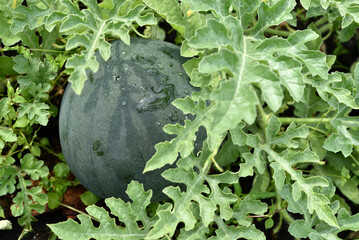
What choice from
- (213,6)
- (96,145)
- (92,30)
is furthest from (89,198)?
(213,6)

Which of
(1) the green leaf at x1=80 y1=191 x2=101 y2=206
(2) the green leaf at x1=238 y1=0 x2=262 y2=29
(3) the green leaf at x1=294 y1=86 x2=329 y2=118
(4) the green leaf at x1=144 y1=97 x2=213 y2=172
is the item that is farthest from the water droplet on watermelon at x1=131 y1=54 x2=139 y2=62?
(3) the green leaf at x1=294 y1=86 x2=329 y2=118

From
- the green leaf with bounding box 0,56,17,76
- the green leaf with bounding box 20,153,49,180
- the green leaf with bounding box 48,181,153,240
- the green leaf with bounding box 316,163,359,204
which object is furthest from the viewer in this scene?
the green leaf with bounding box 316,163,359,204

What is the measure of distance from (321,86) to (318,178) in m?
0.45

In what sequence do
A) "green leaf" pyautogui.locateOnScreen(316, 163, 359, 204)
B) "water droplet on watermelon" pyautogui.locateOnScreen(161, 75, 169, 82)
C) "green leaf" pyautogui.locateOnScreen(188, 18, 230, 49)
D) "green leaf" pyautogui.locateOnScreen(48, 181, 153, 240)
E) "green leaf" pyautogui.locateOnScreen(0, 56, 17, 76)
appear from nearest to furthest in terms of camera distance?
1. "green leaf" pyautogui.locateOnScreen(188, 18, 230, 49)
2. "green leaf" pyautogui.locateOnScreen(48, 181, 153, 240)
3. "water droplet on watermelon" pyautogui.locateOnScreen(161, 75, 169, 82)
4. "green leaf" pyautogui.locateOnScreen(0, 56, 17, 76)
5. "green leaf" pyautogui.locateOnScreen(316, 163, 359, 204)

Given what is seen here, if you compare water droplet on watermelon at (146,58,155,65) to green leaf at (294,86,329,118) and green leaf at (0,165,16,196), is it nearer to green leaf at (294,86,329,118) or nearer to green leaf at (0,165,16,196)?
green leaf at (0,165,16,196)

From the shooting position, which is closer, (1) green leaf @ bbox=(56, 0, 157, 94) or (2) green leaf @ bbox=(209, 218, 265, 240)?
(1) green leaf @ bbox=(56, 0, 157, 94)

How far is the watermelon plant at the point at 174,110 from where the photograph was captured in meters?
1.59

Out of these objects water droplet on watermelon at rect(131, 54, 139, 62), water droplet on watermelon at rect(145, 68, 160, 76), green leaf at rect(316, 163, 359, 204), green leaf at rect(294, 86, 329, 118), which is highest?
water droplet on watermelon at rect(131, 54, 139, 62)

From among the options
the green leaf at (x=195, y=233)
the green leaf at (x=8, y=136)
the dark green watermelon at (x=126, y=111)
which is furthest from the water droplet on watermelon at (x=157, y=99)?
the green leaf at (x=8, y=136)

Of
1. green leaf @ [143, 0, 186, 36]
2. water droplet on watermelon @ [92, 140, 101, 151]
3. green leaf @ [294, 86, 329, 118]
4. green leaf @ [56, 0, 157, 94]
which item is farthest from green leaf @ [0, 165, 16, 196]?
green leaf @ [294, 86, 329, 118]

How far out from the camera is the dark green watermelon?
187 cm

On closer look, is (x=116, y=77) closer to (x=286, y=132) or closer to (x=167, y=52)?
(x=167, y=52)

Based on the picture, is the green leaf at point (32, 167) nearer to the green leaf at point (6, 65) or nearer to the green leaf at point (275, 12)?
the green leaf at point (6, 65)

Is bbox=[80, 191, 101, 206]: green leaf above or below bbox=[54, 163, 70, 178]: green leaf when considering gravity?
below
